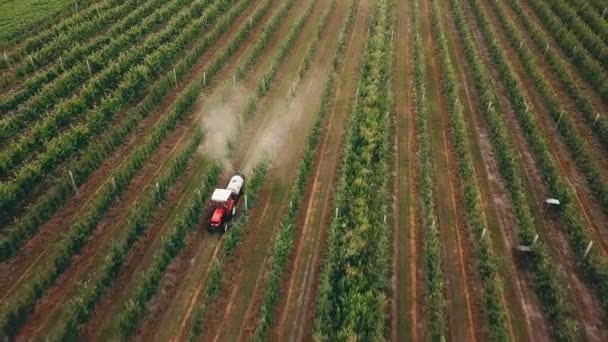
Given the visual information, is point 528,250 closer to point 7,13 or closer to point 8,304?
point 8,304

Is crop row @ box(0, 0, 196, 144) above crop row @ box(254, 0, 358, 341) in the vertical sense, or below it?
above

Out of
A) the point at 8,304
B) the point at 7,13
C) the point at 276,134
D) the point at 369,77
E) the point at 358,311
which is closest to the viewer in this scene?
the point at 358,311

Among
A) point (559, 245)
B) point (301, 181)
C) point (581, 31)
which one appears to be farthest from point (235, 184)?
point (581, 31)

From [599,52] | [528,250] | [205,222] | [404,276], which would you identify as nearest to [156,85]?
[205,222]

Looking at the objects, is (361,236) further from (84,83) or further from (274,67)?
(84,83)

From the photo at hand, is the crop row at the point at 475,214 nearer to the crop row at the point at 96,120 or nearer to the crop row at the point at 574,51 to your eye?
the crop row at the point at 574,51

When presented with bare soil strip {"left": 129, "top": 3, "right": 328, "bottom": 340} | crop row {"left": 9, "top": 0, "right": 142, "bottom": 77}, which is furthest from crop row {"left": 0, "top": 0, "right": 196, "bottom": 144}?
bare soil strip {"left": 129, "top": 3, "right": 328, "bottom": 340}

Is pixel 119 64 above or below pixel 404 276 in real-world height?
above

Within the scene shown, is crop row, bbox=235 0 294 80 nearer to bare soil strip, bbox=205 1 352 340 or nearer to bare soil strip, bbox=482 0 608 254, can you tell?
bare soil strip, bbox=205 1 352 340
